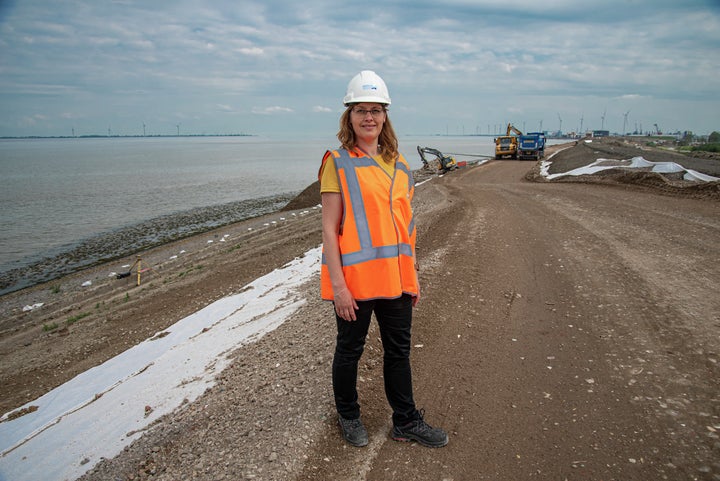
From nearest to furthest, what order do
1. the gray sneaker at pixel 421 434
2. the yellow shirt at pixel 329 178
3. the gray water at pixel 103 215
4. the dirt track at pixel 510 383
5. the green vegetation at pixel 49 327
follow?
the yellow shirt at pixel 329 178 < the dirt track at pixel 510 383 < the gray sneaker at pixel 421 434 < the green vegetation at pixel 49 327 < the gray water at pixel 103 215

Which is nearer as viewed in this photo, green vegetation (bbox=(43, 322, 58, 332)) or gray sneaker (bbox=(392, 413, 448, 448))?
gray sneaker (bbox=(392, 413, 448, 448))

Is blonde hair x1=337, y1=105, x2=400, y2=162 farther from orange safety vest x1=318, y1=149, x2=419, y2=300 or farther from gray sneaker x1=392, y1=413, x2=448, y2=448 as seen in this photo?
gray sneaker x1=392, y1=413, x2=448, y2=448

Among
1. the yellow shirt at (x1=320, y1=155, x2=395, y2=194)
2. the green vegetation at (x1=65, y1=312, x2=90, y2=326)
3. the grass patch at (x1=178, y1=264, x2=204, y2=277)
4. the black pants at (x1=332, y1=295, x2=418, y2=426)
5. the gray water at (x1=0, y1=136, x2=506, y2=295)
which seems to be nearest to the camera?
the yellow shirt at (x1=320, y1=155, x2=395, y2=194)

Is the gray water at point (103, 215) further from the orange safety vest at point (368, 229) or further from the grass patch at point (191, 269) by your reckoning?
the orange safety vest at point (368, 229)

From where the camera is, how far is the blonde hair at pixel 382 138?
118 inches

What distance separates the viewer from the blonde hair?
9.86ft

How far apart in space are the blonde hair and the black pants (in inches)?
37.8

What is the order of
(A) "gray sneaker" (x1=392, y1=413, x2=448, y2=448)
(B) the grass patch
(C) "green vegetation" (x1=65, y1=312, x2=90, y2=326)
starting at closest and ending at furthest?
(A) "gray sneaker" (x1=392, y1=413, x2=448, y2=448)
(C) "green vegetation" (x1=65, y1=312, x2=90, y2=326)
(B) the grass patch

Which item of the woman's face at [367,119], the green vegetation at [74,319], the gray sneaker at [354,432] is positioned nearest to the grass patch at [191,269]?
the green vegetation at [74,319]

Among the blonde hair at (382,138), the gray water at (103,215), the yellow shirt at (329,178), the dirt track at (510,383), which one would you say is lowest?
the gray water at (103,215)

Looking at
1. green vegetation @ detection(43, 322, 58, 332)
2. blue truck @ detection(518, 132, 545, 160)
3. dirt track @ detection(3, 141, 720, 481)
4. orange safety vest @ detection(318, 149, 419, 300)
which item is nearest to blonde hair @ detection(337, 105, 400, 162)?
orange safety vest @ detection(318, 149, 419, 300)

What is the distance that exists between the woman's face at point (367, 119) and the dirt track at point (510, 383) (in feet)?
7.12

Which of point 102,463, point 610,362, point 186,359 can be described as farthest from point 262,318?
point 610,362

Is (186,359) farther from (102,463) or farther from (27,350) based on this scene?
(27,350)
